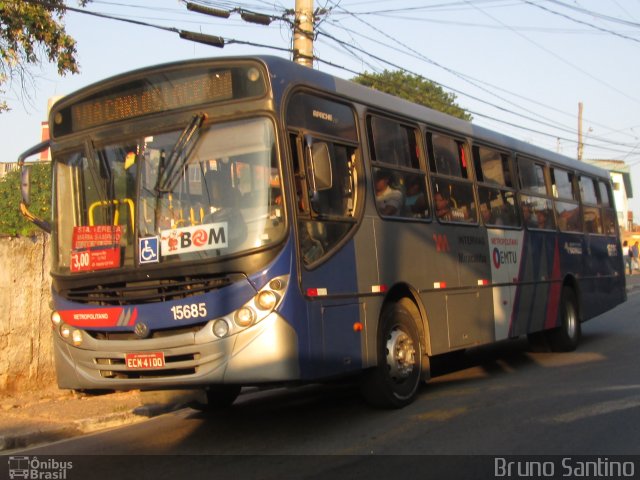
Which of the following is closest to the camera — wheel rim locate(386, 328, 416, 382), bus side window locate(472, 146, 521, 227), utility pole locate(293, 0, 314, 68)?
wheel rim locate(386, 328, 416, 382)

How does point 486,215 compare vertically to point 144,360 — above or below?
above

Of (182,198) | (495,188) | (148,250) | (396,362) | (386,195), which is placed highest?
(495,188)

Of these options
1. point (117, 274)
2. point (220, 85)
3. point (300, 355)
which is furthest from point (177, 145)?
point (300, 355)

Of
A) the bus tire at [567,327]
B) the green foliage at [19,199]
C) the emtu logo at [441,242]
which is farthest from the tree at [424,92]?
the emtu logo at [441,242]

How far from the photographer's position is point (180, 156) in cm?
657

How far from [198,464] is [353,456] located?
1.27 metres

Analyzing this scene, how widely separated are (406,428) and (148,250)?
9.29 ft

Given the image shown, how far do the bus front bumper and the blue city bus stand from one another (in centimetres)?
1

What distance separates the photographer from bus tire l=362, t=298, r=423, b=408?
24.7 ft

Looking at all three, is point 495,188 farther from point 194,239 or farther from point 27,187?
point 27,187

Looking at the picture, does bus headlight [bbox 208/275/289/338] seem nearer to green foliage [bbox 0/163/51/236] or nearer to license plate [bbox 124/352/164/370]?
license plate [bbox 124/352/164/370]

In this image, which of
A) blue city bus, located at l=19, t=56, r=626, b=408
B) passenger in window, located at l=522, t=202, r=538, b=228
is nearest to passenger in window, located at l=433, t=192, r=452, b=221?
blue city bus, located at l=19, t=56, r=626, b=408

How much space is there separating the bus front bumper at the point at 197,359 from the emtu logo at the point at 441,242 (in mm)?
3024

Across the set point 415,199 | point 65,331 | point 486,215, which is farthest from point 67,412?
point 486,215
